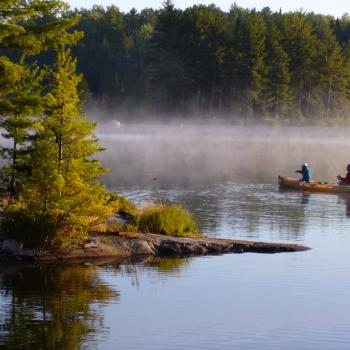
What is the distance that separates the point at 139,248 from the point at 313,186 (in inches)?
954

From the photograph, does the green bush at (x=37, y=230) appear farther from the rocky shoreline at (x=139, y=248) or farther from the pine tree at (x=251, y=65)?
the pine tree at (x=251, y=65)

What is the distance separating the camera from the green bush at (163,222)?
90.8 ft

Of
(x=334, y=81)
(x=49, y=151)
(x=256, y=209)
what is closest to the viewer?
(x=49, y=151)

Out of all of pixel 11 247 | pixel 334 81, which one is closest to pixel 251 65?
pixel 334 81

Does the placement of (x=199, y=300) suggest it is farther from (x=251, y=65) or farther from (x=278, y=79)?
(x=278, y=79)

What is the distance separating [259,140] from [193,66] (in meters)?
18.8

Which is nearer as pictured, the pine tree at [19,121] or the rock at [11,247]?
the rock at [11,247]

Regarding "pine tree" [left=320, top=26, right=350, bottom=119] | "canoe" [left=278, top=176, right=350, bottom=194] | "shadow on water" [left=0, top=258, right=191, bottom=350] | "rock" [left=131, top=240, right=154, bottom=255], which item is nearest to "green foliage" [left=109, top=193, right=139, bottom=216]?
"rock" [left=131, top=240, right=154, bottom=255]

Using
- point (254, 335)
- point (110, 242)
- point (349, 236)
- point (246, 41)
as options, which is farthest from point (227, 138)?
point (254, 335)

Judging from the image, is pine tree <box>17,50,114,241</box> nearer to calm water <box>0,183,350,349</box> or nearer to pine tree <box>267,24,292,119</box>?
calm water <box>0,183,350,349</box>

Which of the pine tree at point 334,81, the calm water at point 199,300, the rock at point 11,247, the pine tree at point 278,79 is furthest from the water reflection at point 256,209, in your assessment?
the pine tree at point 334,81

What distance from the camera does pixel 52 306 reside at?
19.8 meters

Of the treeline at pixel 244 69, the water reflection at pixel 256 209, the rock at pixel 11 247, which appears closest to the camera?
the rock at pixel 11 247

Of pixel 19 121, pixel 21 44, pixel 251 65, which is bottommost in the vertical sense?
pixel 19 121
